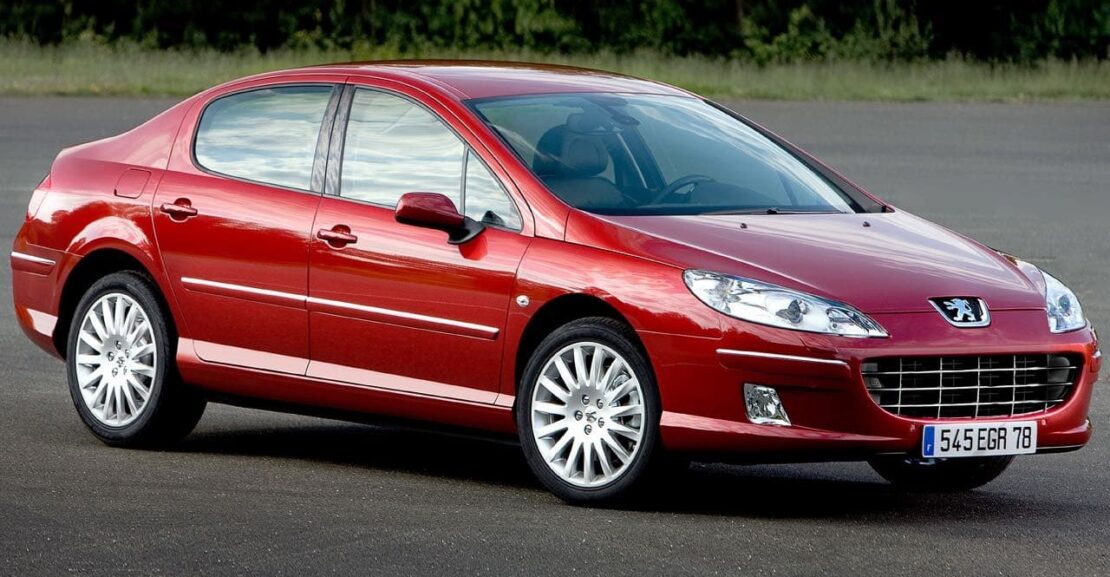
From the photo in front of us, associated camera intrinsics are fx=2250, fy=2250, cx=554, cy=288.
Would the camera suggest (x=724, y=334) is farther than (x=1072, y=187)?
No

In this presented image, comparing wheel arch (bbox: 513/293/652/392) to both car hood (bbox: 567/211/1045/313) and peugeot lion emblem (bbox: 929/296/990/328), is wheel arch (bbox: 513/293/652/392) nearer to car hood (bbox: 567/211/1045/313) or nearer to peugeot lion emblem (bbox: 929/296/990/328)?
car hood (bbox: 567/211/1045/313)

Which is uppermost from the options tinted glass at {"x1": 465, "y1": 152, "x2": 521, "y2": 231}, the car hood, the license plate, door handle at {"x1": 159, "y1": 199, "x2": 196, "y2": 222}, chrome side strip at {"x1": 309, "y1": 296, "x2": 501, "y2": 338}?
tinted glass at {"x1": 465, "y1": 152, "x2": 521, "y2": 231}

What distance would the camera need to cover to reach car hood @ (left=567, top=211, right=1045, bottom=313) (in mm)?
7445

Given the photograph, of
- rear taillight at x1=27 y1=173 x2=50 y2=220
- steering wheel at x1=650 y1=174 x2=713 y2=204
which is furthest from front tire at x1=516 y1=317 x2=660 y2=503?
rear taillight at x1=27 y1=173 x2=50 y2=220

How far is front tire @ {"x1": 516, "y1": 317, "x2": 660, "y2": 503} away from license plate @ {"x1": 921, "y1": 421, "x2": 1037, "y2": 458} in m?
0.91

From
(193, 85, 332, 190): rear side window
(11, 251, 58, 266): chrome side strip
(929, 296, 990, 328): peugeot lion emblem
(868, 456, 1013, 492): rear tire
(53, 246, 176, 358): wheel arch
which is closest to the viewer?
(929, 296, 990, 328): peugeot lion emblem

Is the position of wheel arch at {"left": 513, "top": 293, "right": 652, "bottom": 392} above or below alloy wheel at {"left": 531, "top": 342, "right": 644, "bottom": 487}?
above

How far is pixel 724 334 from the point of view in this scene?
24.2 ft

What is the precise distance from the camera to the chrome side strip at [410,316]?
26.2 ft

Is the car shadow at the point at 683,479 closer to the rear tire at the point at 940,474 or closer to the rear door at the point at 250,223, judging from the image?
the rear tire at the point at 940,474

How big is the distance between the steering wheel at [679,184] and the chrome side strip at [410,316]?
0.79 meters

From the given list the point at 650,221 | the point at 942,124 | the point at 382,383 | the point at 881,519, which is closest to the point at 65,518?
the point at 382,383

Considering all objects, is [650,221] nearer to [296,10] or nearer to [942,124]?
[942,124]

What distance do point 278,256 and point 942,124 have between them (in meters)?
22.6
